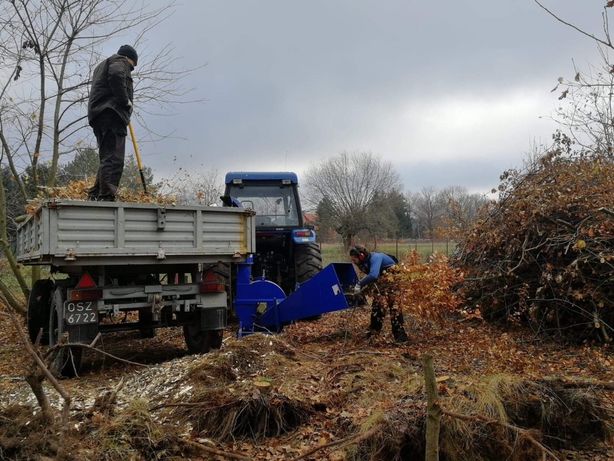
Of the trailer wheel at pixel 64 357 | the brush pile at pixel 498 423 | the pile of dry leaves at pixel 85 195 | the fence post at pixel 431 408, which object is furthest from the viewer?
the pile of dry leaves at pixel 85 195

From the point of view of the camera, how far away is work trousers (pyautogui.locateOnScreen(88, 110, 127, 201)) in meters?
7.09

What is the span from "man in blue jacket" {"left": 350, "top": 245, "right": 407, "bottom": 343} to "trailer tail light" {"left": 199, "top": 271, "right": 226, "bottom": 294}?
174cm

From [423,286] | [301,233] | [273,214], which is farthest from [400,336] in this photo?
[273,214]

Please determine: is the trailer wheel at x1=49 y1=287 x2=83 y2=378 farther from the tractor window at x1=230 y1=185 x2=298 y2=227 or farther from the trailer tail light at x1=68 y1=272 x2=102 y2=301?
Result: the tractor window at x1=230 y1=185 x2=298 y2=227

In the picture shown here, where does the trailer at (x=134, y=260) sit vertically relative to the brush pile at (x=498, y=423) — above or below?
above

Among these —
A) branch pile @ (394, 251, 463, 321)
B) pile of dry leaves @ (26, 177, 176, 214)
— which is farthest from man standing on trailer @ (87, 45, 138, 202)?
branch pile @ (394, 251, 463, 321)

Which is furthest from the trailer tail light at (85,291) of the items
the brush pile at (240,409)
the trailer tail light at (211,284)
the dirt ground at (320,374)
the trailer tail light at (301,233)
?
the trailer tail light at (301,233)

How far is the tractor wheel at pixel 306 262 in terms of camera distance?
30.6 feet

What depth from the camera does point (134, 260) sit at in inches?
244

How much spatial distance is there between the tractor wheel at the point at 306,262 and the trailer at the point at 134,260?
7.78 ft

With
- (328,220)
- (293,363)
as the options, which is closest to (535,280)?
(293,363)

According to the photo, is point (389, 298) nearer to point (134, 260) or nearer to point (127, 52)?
point (134, 260)

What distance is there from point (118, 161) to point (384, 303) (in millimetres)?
3925

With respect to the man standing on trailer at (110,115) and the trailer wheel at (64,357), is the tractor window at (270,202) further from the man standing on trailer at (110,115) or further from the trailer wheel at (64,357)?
the trailer wheel at (64,357)
